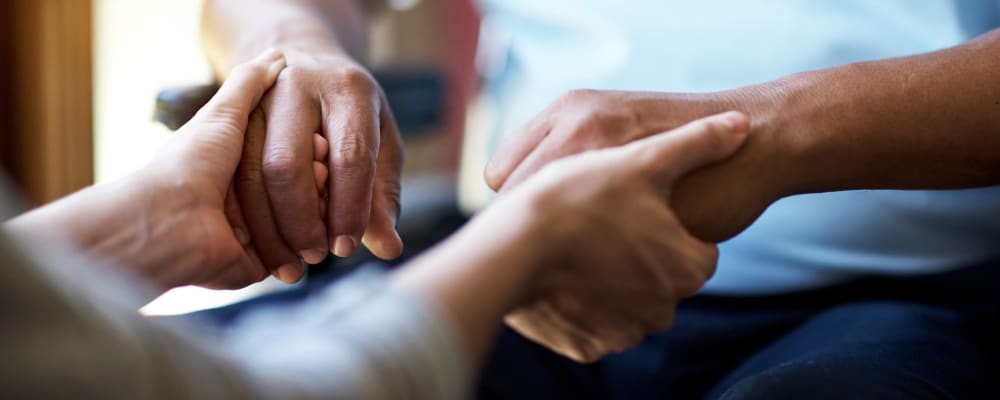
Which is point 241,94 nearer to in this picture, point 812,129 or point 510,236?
point 510,236

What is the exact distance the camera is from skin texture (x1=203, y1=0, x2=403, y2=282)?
2.77 ft

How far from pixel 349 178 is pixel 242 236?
0.38 feet

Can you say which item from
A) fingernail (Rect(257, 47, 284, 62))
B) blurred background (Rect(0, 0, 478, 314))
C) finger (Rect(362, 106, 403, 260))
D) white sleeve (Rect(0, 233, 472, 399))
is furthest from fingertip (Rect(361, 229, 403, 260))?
blurred background (Rect(0, 0, 478, 314))

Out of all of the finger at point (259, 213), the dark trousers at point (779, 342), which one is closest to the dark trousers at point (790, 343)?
the dark trousers at point (779, 342)

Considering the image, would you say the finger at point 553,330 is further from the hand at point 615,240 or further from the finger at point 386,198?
the finger at point 386,198

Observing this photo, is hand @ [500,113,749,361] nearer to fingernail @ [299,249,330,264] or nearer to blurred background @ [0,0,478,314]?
fingernail @ [299,249,330,264]

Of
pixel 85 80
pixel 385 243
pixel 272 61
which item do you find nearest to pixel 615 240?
pixel 385 243

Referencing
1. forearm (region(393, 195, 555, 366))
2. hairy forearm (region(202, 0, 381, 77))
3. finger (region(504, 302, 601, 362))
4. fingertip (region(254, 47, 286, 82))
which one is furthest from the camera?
hairy forearm (region(202, 0, 381, 77))

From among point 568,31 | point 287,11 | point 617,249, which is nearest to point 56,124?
point 287,11

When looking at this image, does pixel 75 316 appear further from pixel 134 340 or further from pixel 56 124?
pixel 56 124

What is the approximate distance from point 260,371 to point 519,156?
0.35m

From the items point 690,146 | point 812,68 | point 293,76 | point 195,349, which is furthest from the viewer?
point 812,68

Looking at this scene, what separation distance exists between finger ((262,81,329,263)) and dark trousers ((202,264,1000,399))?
0.23m

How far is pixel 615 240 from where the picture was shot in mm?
630
